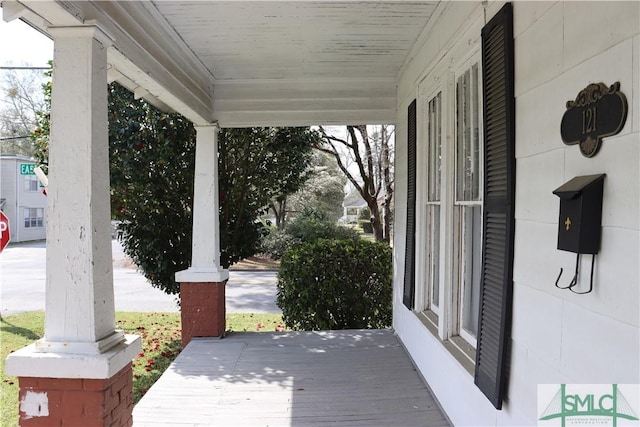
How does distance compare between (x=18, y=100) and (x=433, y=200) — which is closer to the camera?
(x=433, y=200)

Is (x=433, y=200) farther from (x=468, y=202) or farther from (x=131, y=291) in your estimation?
(x=131, y=291)

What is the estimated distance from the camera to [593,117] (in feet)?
4.27

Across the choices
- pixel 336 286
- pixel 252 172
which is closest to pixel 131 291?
pixel 252 172

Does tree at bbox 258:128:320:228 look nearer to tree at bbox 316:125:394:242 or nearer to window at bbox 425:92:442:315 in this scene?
window at bbox 425:92:442:315

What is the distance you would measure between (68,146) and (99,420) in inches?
51.5

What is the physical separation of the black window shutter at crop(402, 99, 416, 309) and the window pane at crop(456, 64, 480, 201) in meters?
0.98

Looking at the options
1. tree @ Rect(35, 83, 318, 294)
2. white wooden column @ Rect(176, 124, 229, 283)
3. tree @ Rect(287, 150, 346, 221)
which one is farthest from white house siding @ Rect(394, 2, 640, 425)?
tree @ Rect(287, 150, 346, 221)

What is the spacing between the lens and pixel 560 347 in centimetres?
150

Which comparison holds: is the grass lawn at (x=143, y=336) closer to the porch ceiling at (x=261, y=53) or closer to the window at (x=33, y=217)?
the porch ceiling at (x=261, y=53)

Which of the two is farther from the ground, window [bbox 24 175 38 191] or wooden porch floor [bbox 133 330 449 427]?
window [bbox 24 175 38 191]

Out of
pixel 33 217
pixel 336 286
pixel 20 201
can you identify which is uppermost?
pixel 20 201

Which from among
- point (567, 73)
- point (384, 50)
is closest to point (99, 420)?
point (567, 73)

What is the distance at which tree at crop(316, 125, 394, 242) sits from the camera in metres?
9.77

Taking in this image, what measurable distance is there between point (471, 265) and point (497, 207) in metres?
0.76
